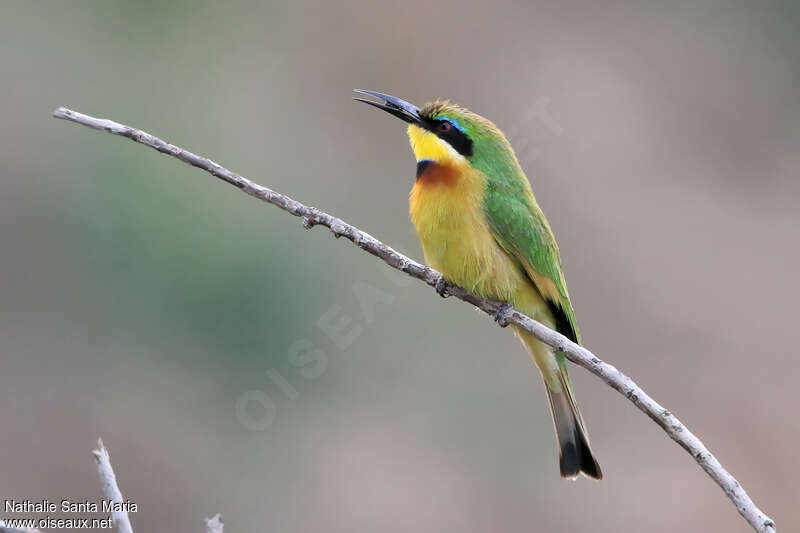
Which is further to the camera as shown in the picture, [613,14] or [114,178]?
[613,14]

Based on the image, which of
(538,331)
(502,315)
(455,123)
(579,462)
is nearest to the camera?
(538,331)

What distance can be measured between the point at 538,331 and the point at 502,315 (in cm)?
44

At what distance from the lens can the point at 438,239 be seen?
2850mm

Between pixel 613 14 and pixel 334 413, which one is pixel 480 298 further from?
pixel 613 14

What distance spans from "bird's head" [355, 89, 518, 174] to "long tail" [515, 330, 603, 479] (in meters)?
0.60

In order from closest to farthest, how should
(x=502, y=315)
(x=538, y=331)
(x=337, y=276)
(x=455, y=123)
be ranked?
(x=538, y=331) → (x=502, y=315) → (x=455, y=123) → (x=337, y=276)

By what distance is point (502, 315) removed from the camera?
2812 mm

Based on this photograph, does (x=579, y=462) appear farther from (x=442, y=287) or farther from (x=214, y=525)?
(x=214, y=525)

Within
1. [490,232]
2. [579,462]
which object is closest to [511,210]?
[490,232]

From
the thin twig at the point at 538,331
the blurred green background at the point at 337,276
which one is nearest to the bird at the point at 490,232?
the thin twig at the point at 538,331

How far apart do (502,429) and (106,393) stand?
2.56 m

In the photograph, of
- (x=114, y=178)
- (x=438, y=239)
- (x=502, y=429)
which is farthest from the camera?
(x=114, y=178)

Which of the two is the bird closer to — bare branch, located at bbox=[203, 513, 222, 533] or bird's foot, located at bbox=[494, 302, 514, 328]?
bird's foot, located at bbox=[494, 302, 514, 328]

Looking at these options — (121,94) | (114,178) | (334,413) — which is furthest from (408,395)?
(121,94)
